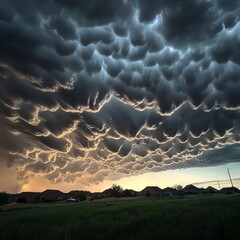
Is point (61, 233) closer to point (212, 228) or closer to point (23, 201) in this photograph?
point (212, 228)

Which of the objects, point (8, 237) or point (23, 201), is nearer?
point (8, 237)

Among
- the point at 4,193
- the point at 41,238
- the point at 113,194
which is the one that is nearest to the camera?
the point at 41,238

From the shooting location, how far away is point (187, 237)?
40.7 feet

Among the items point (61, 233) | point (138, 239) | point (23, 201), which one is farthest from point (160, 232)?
point (23, 201)

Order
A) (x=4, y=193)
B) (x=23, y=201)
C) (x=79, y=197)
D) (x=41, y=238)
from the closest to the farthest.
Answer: (x=41, y=238) < (x=4, y=193) < (x=23, y=201) < (x=79, y=197)

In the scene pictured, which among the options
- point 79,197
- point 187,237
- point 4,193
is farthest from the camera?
point 79,197

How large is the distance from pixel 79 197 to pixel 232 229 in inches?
5804

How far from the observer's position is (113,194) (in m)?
166

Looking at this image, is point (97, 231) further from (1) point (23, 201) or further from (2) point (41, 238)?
(1) point (23, 201)

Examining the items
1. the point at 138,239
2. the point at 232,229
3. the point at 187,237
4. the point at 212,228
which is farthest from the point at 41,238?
the point at 232,229

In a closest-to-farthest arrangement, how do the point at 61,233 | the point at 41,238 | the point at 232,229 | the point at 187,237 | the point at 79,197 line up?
1. the point at 187,237
2. the point at 232,229
3. the point at 41,238
4. the point at 61,233
5. the point at 79,197

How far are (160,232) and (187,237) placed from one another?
6.06 feet

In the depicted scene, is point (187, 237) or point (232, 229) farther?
point (232, 229)

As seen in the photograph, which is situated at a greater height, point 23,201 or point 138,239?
point 23,201
